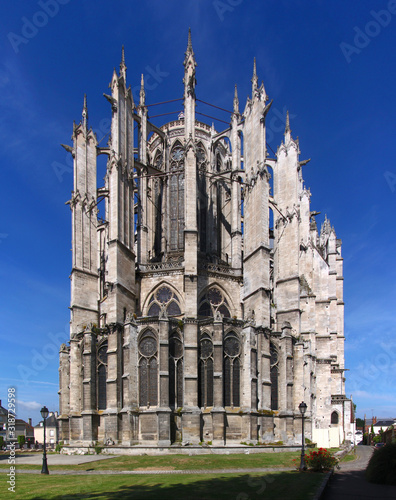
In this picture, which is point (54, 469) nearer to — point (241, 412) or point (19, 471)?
point (19, 471)

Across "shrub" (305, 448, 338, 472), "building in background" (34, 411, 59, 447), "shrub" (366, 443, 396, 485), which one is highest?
"shrub" (366, 443, 396, 485)

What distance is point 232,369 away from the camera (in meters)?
30.0

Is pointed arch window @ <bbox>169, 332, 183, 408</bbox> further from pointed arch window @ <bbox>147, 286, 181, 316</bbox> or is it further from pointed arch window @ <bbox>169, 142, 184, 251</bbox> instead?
pointed arch window @ <bbox>169, 142, 184, 251</bbox>

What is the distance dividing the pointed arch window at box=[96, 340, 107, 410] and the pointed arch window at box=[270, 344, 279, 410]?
11.0m

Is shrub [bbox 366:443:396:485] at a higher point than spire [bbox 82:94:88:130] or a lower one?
lower

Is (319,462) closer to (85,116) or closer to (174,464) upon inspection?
(174,464)

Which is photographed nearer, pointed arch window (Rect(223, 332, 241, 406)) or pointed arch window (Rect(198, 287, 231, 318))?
pointed arch window (Rect(223, 332, 241, 406))

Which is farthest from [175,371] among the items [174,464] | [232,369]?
[174,464]

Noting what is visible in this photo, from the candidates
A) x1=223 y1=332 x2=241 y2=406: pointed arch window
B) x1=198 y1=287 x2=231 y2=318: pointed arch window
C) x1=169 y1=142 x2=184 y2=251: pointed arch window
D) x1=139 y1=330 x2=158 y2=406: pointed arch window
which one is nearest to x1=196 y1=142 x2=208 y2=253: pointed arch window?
x1=169 y1=142 x2=184 y2=251: pointed arch window

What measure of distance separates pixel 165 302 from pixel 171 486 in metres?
20.5

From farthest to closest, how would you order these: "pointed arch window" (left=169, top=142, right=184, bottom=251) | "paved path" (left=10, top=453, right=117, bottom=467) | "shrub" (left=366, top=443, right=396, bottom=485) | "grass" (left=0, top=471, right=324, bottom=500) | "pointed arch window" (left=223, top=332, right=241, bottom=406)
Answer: "pointed arch window" (left=169, top=142, right=184, bottom=251) < "pointed arch window" (left=223, top=332, right=241, bottom=406) < "paved path" (left=10, top=453, right=117, bottom=467) < "shrub" (left=366, top=443, right=396, bottom=485) < "grass" (left=0, top=471, right=324, bottom=500)

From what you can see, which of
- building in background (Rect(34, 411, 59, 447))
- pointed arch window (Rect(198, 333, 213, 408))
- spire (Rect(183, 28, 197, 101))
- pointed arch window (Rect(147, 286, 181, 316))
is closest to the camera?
pointed arch window (Rect(198, 333, 213, 408))

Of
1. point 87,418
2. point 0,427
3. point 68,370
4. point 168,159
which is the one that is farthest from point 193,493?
point 0,427

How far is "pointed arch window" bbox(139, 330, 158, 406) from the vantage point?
28.8 m
